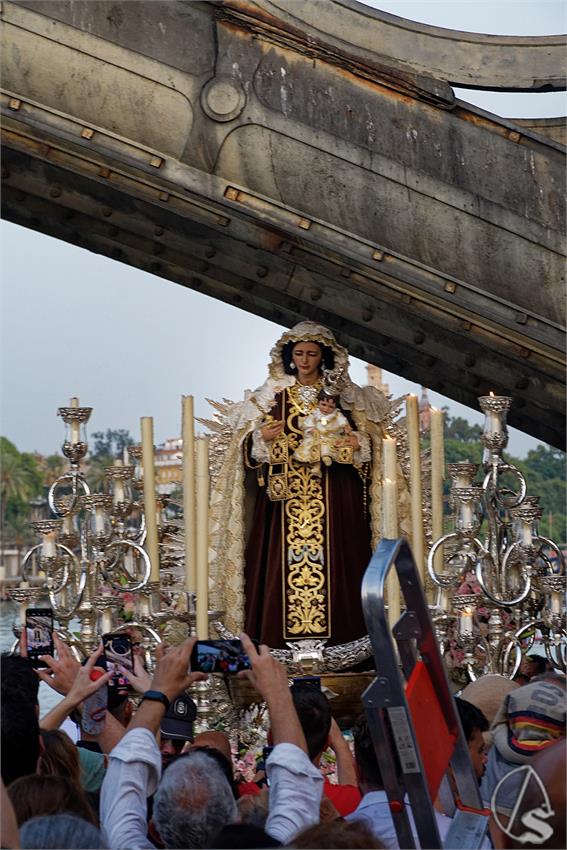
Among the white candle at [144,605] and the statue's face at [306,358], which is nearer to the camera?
the white candle at [144,605]

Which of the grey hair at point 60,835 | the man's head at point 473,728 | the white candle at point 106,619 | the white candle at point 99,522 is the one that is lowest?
the grey hair at point 60,835

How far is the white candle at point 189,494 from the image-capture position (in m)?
5.89

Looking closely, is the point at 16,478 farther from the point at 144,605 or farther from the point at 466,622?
the point at 466,622

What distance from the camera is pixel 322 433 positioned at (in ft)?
25.0

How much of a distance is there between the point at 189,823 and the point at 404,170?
517 centimetres

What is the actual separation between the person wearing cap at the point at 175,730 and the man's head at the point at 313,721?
0.64m

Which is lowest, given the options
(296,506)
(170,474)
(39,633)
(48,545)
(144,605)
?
(39,633)

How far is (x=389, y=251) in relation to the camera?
303 inches

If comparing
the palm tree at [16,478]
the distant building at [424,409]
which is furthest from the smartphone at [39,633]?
the palm tree at [16,478]

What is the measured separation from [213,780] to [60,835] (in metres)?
0.48

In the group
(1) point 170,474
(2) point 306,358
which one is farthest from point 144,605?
(1) point 170,474

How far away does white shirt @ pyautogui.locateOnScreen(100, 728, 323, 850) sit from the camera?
3098 millimetres

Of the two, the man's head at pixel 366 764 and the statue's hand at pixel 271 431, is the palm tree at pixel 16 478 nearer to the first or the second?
the statue's hand at pixel 271 431

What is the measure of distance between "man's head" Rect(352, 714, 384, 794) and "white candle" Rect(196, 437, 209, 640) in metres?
1.90
